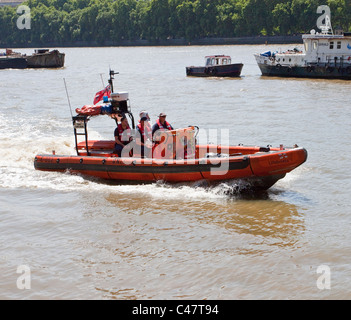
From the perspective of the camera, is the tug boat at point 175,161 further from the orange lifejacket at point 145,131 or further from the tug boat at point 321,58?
the tug boat at point 321,58

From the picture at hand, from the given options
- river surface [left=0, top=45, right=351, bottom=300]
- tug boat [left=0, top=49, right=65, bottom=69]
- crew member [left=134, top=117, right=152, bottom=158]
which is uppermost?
tug boat [left=0, top=49, right=65, bottom=69]

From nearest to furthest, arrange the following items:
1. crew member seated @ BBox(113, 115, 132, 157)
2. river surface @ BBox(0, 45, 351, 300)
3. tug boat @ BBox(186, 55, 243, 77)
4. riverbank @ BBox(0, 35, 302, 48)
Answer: river surface @ BBox(0, 45, 351, 300)
crew member seated @ BBox(113, 115, 132, 157)
tug boat @ BBox(186, 55, 243, 77)
riverbank @ BBox(0, 35, 302, 48)

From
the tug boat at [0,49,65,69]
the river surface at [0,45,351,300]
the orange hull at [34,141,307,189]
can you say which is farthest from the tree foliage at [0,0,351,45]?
the orange hull at [34,141,307,189]

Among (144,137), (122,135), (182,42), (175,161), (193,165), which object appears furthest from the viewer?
(182,42)

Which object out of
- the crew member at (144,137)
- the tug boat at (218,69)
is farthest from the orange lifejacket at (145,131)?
the tug boat at (218,69)

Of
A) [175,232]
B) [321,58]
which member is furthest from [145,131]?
[321,58]

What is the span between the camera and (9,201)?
12.2m

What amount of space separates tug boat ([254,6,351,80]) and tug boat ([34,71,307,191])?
25.4 m

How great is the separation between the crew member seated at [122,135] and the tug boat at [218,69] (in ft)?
100

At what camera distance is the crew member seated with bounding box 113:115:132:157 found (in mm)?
12773

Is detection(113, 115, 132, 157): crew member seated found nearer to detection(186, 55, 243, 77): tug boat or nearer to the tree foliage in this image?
detection(186, 55, 243, 77): tug boat

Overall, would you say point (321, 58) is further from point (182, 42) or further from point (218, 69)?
point (182, 42)

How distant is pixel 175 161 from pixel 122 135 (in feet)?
4.84

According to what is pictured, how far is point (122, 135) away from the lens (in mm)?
12938
